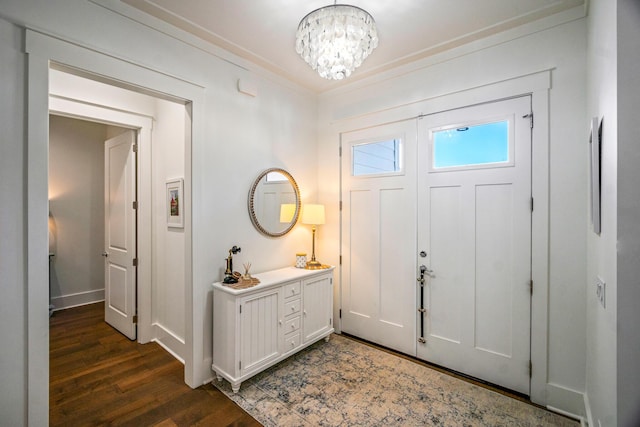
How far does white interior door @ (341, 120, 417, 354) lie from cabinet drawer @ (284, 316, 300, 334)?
30.4 inches

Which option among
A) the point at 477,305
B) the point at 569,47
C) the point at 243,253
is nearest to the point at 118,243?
the point at 243,253

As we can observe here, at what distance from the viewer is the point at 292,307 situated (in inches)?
108

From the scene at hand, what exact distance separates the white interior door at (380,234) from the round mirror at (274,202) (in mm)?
597

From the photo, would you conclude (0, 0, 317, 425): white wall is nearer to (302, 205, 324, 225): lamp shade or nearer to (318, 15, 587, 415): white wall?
(302, 205, 324, 225): lamp shade

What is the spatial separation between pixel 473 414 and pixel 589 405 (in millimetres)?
685

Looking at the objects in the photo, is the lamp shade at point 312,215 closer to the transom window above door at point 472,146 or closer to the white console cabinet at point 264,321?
the white console cabinet at point 264,321

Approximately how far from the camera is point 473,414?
2041 millimetres

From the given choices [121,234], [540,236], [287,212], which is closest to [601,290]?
[540,236]

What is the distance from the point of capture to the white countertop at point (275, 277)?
235 centimetres

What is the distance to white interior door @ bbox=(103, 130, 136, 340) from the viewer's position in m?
3.20

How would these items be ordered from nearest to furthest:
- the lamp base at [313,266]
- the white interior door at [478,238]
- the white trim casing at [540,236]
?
the white trim casing at [540,236], the white interior door at [478,238], the lamp base at [313,266]

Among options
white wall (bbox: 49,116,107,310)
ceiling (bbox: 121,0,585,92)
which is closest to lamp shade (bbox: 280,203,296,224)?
ceiling (bbox: 121,0,585,92)

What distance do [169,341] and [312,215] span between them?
6.52 feet

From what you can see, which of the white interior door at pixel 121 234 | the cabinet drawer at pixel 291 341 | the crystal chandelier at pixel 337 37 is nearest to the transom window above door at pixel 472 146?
the crystal chandelier at pixel 337 37
